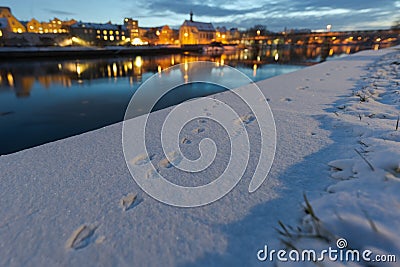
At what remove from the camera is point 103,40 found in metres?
67.1

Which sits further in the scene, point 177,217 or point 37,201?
point 37,201

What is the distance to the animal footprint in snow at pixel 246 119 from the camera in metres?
3.57

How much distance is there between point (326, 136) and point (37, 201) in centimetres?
334

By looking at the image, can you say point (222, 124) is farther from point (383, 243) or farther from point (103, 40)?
point (103, 40)

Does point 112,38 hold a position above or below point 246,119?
above

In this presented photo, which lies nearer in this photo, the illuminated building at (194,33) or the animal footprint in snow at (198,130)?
the animal footprint in snow at (198,130)

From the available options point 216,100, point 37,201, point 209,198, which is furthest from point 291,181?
point 216,100

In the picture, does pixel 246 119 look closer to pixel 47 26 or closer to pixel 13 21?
pixel 13 21

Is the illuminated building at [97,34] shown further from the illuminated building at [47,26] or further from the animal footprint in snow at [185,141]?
the animal footprint in snow at [185,141]

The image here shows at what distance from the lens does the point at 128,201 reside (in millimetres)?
1790

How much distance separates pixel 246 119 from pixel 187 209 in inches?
93.3

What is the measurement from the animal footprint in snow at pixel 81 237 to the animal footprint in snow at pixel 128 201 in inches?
10.6

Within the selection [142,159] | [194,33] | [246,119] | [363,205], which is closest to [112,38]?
[194,33]

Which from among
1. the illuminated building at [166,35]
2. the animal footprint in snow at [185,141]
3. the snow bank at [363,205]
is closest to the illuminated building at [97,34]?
Answer: the illuminated building at [166,35]
